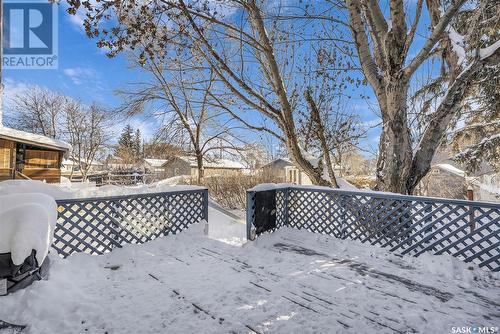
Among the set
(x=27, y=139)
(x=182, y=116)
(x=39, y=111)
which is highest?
(x=39, y=111)

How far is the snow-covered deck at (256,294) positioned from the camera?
7.54 ft

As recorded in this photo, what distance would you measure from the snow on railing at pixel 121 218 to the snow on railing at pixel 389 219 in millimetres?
1325

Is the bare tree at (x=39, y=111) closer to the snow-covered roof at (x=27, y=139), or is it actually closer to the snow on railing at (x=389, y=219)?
the snow-covered roof at (x=27, y=139)

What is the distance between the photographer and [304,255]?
4.09m

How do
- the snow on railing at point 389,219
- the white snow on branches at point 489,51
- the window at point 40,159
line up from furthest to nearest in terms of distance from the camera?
the window at point 40,159 → the white snow on branches at point 489,51 → the snow on railing at point 389,219

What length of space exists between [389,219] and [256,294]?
2.88m

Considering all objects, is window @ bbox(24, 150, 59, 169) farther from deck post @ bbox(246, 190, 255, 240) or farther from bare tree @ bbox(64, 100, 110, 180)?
deck post @ bbox(246, 190, 255, 240)

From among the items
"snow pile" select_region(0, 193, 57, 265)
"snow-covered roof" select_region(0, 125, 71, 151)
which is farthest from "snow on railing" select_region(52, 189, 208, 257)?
"snow-covered roof" select_region(0, 125, 71, 151)

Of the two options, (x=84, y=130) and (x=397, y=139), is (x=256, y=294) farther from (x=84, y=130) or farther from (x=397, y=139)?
(x=84, y=130)

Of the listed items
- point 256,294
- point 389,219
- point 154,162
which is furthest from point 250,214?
point 154,162

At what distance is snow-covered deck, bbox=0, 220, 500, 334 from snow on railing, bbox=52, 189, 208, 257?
31cm

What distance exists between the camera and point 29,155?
1362 cm

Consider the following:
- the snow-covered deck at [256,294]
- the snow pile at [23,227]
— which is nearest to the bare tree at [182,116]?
the snow-covered deck at [256,294]

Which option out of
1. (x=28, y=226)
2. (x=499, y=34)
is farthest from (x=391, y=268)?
(x=499, y=34)
